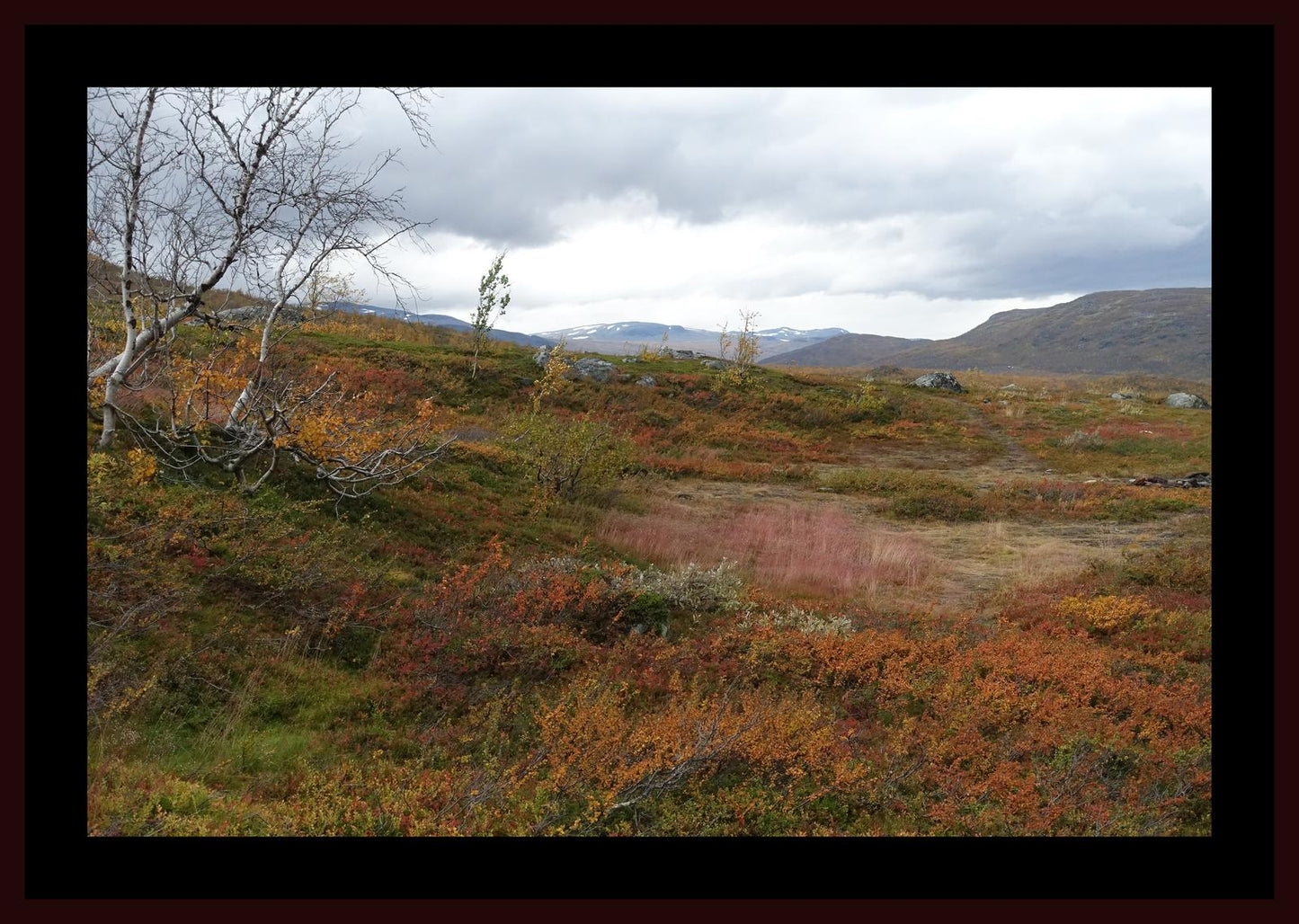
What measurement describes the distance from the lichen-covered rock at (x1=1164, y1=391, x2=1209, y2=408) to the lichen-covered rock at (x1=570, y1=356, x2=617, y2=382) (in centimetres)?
3432

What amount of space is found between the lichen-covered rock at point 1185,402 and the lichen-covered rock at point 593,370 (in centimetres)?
3432

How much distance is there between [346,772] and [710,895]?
3461 mm

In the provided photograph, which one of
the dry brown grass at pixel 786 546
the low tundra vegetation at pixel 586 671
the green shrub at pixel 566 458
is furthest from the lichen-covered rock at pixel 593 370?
the low tundra vegetation at pixel 586 671

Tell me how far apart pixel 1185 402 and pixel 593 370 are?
120 feet

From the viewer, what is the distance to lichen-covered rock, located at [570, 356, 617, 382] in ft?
114

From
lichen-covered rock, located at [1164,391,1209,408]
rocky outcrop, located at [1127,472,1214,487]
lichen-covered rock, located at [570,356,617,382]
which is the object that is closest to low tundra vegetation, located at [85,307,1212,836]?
rocky outcrop, located at [1127,472,1214,487]

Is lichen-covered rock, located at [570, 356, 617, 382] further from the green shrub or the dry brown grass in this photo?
the dry brown grass

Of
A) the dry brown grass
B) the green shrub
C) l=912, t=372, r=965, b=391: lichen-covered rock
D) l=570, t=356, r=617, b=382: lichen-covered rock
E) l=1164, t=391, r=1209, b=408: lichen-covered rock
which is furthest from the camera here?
l=912, t=372, r=965, b=391: lichen-covered rock

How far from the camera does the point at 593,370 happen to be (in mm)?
35219

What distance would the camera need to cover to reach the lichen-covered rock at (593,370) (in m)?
34.6

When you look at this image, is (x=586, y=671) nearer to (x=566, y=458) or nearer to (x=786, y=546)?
(x=786, y=546)

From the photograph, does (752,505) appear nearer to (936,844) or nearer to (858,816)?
(858,816)

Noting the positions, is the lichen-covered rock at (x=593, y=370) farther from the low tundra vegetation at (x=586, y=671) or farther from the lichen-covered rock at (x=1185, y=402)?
the lichen-covered rock at (x=1185, y=402)
